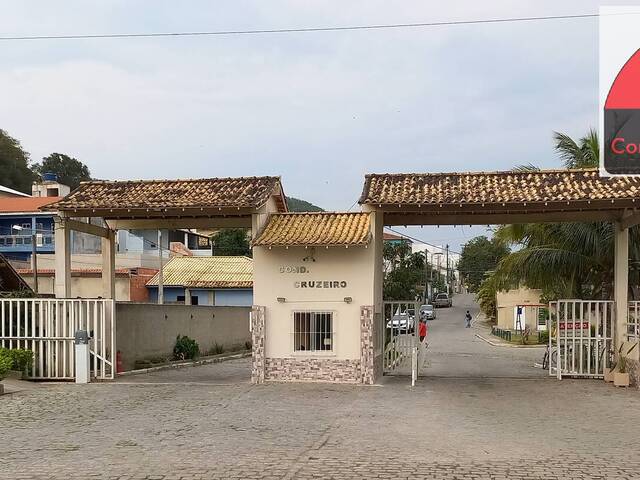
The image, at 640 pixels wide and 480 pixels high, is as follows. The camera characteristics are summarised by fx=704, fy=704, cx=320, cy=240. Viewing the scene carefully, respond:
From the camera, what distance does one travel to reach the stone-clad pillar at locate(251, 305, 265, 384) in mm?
16656

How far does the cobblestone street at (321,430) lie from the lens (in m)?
8.07

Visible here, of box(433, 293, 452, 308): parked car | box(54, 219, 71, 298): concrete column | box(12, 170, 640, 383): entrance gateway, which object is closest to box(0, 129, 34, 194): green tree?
box(433, 293, 452, 308): parked car

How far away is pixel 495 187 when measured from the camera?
670 inches

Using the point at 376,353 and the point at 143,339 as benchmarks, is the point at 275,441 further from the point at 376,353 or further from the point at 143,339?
the point at 143,339

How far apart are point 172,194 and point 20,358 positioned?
211 inches

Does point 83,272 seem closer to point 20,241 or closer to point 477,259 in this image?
point 20,241

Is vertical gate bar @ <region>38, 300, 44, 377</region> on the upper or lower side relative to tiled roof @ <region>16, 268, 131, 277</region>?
lower

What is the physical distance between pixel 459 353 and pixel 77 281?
62.2ft

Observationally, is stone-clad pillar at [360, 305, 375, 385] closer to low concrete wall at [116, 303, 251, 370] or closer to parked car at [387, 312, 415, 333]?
parked car at [387, 312, 415, 333]

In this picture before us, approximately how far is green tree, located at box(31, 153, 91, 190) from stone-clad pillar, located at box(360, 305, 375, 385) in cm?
7008

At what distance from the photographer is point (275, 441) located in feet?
31.9

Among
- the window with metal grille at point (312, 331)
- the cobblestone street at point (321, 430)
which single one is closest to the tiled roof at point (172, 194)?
the window with metal grille at point (312, 331)

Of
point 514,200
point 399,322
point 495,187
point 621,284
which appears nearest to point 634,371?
point 621,284

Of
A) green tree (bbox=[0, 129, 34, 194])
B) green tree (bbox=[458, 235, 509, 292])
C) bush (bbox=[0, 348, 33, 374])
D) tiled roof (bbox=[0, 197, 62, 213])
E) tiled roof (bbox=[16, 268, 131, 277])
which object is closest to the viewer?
bush (bbox=[0, 348, 33, 374])
